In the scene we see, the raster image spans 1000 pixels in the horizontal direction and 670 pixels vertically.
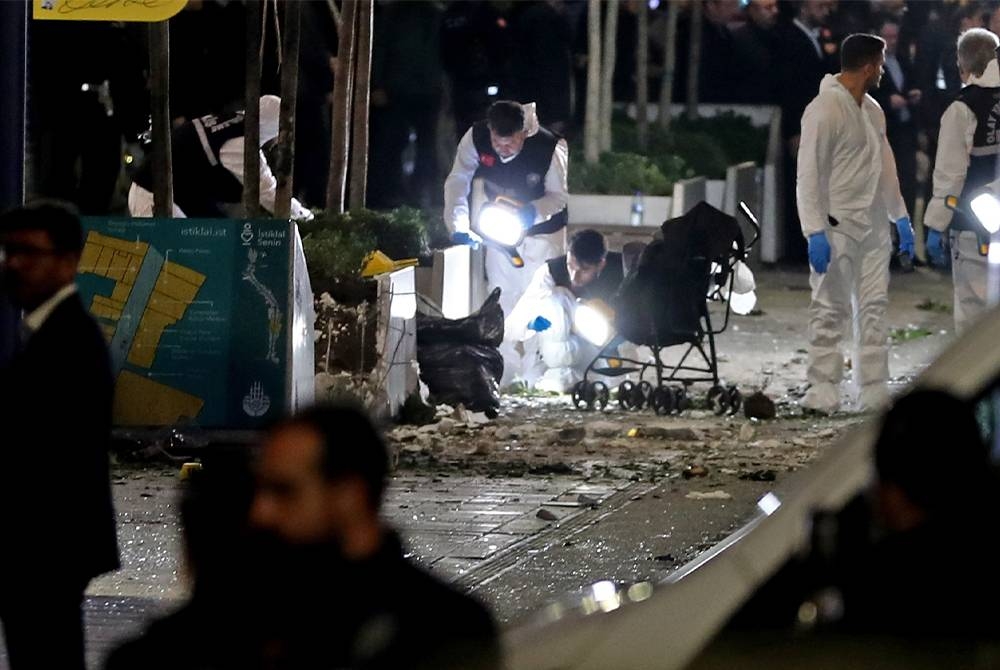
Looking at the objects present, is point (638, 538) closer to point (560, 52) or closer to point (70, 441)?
point (70, 441)

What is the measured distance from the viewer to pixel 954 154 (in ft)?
42.4

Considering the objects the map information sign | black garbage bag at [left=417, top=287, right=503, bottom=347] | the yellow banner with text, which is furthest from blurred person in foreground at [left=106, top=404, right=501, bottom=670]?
black garbage bag at [left=417, top=287, right=503, bottom=347]

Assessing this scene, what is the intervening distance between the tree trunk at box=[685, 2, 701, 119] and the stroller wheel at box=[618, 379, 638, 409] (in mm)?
11323

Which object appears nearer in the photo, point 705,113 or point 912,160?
point 912,160

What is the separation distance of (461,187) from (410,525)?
20.1 ft

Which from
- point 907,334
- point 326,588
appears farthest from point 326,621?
point 907,334

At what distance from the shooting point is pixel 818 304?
1253 centimetres

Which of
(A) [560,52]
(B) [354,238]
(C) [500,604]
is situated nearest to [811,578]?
(C) [500,604]

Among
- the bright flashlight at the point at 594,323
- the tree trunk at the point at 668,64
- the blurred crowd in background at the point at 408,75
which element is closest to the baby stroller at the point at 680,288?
the bright flashlight at the point at 594,323

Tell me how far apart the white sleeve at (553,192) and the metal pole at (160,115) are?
3.73 m

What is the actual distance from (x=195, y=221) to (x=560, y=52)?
1017 cm

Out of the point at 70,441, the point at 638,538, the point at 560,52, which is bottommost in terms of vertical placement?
the point at 638,538

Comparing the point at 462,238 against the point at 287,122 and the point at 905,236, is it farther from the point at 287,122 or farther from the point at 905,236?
the point at 905,236

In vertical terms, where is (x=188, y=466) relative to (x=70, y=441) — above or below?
below
